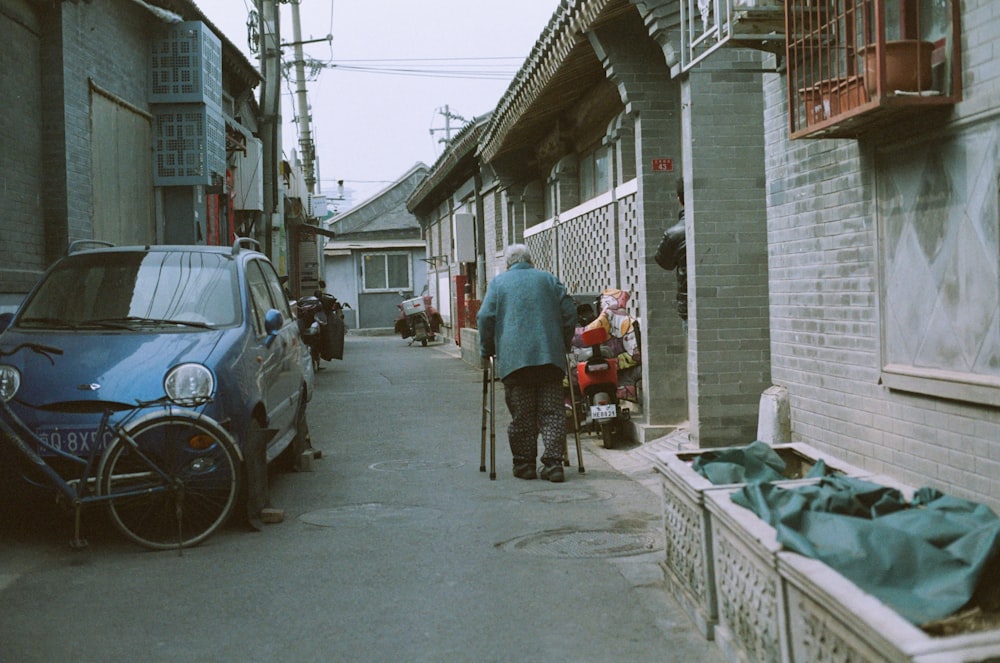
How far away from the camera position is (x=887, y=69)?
4824mm

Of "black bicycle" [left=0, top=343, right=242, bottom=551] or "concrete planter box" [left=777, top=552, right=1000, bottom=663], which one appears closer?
"concrete planter box" [left=777, top=552, right=1000, bottom=663]

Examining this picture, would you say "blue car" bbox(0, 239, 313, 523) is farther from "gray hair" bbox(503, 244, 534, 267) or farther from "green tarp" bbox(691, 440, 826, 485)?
"green tarp" bbox(691, 440, 826, 485)

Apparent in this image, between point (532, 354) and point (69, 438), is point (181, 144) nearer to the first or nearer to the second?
point (532, 354)

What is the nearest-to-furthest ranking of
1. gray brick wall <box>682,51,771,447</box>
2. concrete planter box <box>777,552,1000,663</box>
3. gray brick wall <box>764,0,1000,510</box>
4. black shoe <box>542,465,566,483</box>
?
1. concrete planter box <box>777,552,1000,663</box>
2. gray brick wall <box>764,0,1000,510</box>
3. black shoe <box>542,465,566,483</box>
4. gray brick wall <box>682,51,771,447</box>

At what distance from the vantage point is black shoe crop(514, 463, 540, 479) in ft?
27.4

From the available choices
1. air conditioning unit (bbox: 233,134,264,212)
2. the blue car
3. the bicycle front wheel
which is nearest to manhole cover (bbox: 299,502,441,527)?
the blue car

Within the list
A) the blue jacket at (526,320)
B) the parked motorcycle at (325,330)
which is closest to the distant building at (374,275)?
the parked motorcycle at (325,330)

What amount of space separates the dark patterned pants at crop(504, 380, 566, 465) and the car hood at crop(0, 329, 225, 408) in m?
2.52

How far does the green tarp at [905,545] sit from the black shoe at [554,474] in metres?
4.26

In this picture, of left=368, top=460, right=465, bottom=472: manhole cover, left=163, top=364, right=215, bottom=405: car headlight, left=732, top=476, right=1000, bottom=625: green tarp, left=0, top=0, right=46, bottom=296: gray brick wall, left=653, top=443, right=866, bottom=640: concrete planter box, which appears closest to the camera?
left=732, top=476, right=1000, bottom=625: green tarp

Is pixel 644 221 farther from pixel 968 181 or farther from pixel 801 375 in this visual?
pixel 968 181

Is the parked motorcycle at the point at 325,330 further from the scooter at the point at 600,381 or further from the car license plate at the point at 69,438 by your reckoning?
the car license plate at the point at 69,438

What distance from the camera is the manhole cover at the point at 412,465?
29.4ft

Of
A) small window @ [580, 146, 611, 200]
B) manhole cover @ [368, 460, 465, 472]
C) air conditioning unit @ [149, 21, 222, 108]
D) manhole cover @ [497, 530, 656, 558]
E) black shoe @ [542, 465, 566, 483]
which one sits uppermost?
air conditioning unit @ [149, 21, 222, 108]
